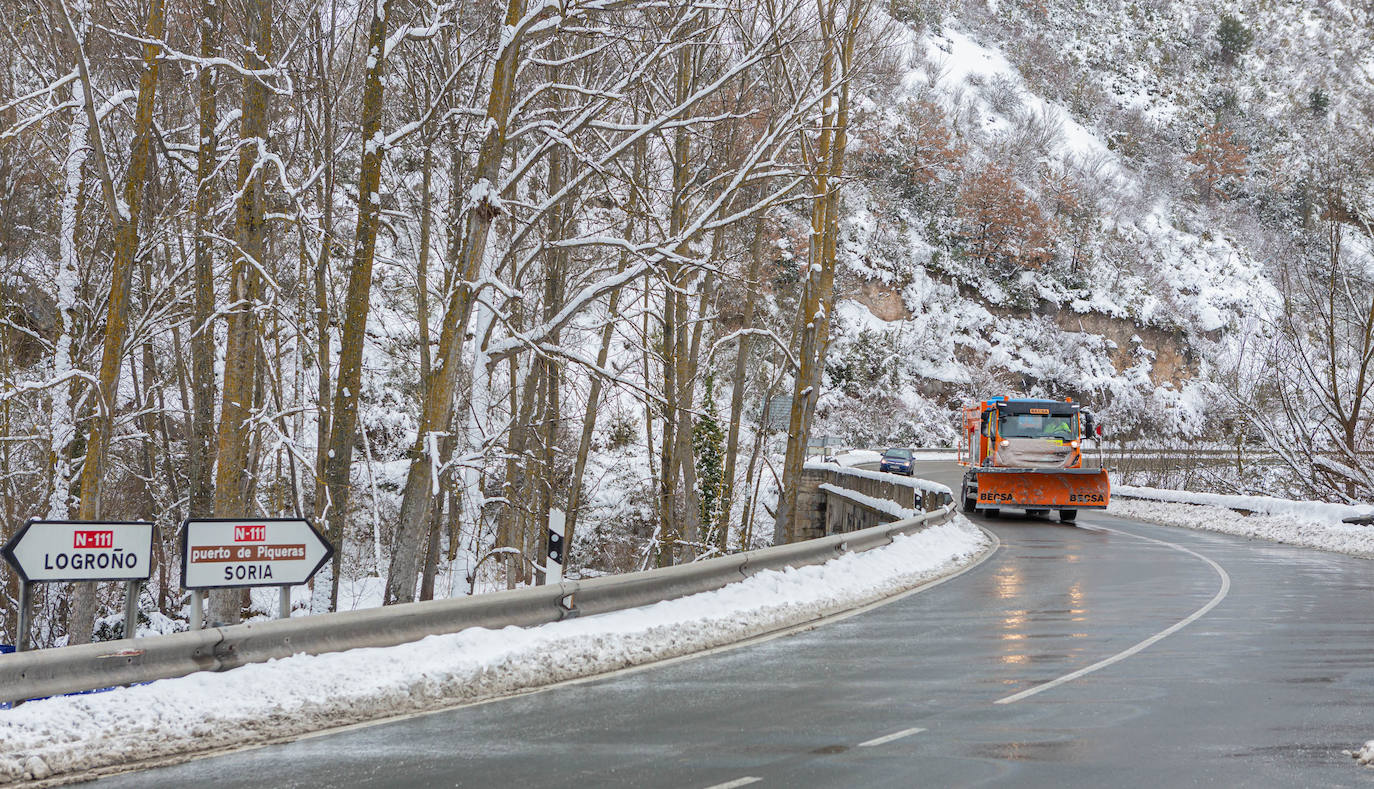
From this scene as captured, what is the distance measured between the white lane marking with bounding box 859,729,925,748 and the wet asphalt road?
0.08 feet

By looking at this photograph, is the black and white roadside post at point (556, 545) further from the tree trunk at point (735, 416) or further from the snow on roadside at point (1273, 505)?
the snow on roadside at point (1273, 505)

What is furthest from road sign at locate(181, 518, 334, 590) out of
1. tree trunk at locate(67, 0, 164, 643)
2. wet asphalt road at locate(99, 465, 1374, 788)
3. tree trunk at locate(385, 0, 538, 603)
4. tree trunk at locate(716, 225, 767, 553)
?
tree trunk at locate(716, 225, 767, 553)

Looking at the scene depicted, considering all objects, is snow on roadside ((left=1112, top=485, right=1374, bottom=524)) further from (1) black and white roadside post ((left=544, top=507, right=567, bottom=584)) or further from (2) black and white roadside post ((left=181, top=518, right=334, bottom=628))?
(2) black and white roadside post ((left=181, top=518, right=334, bottom=628))

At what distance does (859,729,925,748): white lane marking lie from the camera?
6.93 meters

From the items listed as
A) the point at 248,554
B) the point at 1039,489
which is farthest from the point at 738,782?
the point at 1039,489

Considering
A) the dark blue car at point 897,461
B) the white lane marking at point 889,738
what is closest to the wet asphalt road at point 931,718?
the white lane marking at point 889,738

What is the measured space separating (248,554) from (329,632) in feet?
2.69

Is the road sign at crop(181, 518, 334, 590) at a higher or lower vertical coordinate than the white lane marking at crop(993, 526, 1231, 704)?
higher

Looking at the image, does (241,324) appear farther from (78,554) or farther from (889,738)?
(889,738)

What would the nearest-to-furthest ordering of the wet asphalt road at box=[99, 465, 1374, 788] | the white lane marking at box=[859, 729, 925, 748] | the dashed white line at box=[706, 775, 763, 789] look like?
1. the dashed white line at box=[706, 775, 763, 789]
2. the wet asphalt road at box=[99, 465, 1374, 788]
3. the white lane marking at box=[859, 729, 925, 748]

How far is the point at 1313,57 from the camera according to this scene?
13975 cm

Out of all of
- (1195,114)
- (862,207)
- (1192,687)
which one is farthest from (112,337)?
(1195,114)

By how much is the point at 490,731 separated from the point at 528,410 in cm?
1526

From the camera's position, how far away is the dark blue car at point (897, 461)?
5497 centimetres
